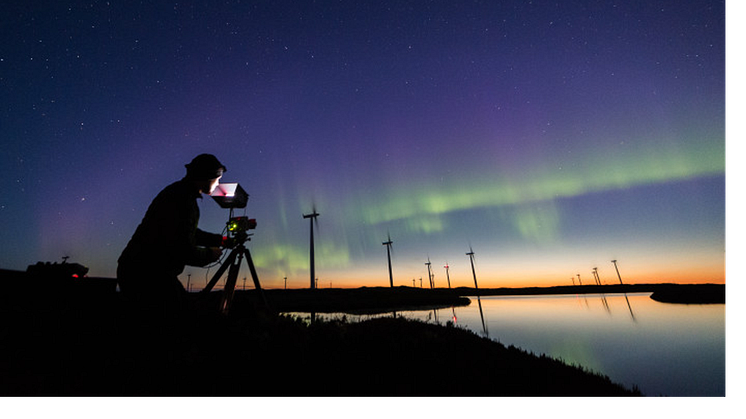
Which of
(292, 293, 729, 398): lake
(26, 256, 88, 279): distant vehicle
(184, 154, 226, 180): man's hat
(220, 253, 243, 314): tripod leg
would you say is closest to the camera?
(184, 154, 226, 180): man's hat

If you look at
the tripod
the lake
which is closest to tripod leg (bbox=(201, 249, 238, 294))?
the tripod

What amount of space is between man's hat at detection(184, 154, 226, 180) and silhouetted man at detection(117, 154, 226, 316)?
5 cm

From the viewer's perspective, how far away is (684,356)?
16156 mm

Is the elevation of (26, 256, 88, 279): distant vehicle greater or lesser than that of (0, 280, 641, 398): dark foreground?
greater

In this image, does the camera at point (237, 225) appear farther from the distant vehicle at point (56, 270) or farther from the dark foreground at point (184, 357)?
the distant vehicle at point (56, 270)

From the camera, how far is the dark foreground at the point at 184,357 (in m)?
2.54

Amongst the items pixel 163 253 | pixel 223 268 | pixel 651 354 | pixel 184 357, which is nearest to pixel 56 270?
pixel 223 268

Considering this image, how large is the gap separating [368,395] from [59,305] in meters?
3.94

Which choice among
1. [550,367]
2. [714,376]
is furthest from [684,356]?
[550,367]

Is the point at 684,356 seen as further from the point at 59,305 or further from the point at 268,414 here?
the point at 59,305

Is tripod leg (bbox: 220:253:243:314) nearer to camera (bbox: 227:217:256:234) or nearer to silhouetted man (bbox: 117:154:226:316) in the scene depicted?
camera (bbox: 227:217:256:234)

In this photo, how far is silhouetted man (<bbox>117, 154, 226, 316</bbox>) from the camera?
9.07ft

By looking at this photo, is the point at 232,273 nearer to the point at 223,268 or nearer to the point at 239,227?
the point at 223,268

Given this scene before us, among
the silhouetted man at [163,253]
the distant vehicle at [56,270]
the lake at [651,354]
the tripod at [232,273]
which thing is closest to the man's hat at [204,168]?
the silhouetted man at [163,253]
